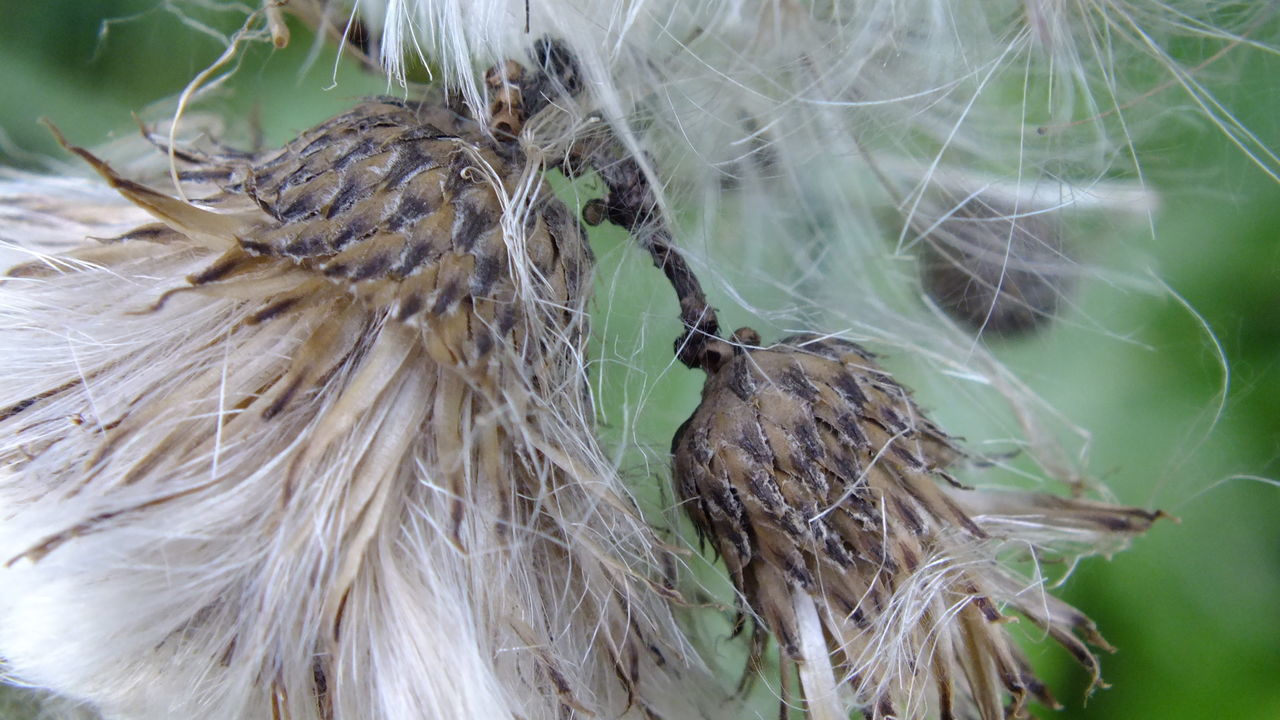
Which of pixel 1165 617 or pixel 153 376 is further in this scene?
pixel 1165 617

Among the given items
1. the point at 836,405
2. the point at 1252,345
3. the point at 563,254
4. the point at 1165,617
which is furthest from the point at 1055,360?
the point at 563,254

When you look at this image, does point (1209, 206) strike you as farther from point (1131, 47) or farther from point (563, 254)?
point (563, 254)

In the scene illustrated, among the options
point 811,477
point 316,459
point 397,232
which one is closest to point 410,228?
point 397,232

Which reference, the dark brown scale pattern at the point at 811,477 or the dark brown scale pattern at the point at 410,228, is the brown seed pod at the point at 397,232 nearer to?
the dark brown scale pattern at the point at 410,228

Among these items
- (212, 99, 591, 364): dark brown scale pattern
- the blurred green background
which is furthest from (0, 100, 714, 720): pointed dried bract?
the blurred green background

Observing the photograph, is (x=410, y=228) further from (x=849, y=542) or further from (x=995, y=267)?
(x=995, y=267)

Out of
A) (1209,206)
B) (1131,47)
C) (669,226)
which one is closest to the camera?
(669,226)

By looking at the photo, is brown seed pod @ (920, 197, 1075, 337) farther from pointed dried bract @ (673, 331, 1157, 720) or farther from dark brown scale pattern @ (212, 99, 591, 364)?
dark brown scale pattern @ (212, 99, 591, 364)

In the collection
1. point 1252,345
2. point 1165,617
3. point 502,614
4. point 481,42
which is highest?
point 481,42

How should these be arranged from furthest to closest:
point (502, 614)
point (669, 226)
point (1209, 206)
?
point (1209, 206) < point (669, 226) < point (502, 614)
